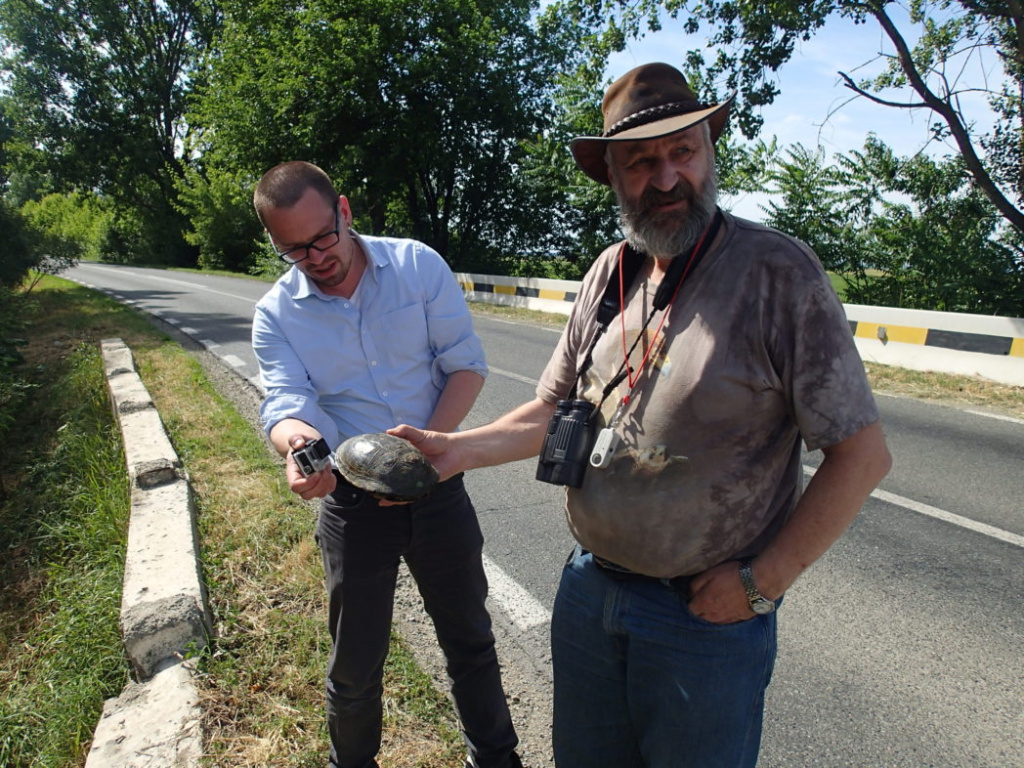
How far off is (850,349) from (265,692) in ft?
8.15

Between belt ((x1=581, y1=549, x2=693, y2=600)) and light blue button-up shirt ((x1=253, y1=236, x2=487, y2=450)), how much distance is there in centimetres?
95

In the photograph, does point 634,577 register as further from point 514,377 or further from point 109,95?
point 109,95

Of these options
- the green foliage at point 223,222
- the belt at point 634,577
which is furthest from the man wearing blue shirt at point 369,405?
the green foliage at point 223,222

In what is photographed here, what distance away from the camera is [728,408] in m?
1.48

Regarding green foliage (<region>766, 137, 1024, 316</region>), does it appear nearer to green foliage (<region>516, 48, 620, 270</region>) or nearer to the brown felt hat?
green foliage (<region>516, 48, 620, 270</region>)

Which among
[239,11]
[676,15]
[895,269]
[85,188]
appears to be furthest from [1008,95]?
[85,188]

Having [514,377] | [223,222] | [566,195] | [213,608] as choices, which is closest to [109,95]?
[223,222]

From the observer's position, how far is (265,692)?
9.03 ft

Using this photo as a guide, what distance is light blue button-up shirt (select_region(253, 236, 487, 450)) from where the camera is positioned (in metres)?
2.37

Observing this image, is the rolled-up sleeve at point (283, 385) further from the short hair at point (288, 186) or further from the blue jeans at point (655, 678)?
the blue jeans at point (655, 678)

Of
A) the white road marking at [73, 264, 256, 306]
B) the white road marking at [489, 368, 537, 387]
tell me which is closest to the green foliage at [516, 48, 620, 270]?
the white road marking at [73, 264, 256, 306]

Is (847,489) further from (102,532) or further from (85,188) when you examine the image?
(85,188)

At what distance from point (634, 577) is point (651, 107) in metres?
1.11

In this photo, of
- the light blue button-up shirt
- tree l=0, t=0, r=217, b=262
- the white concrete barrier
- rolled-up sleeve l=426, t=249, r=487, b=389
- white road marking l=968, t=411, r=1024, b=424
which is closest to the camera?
the light blue button-up shirt
